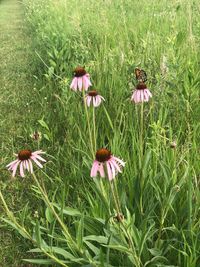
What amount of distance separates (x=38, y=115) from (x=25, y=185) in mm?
1094

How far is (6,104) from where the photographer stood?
4207 millimetres

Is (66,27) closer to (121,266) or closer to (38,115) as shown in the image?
(38,115)

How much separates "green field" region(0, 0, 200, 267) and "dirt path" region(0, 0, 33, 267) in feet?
0.03

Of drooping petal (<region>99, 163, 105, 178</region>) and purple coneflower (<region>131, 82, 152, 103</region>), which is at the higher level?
purple coneflower (<region>131, 82, 152, 103</region>)

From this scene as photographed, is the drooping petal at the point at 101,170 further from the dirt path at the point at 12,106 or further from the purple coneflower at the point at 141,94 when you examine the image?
the dirt path at the point at 12,106

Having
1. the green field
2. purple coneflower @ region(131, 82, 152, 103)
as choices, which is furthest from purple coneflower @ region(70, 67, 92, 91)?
purple coneflower @ region(131, 82, 152, 103)

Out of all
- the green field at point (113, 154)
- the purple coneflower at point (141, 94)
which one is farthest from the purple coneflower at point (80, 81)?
the purple coneflower at point (141, 94)

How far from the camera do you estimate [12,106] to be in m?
4.12

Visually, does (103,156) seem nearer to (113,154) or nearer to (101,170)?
(101,170)

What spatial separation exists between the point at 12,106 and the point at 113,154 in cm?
218

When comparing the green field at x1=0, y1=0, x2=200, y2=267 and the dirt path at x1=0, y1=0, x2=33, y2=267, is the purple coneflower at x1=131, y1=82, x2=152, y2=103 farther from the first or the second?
the dirt path at x1=0, y1=0, x2=33, y2=267

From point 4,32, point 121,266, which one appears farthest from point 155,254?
point 4,32

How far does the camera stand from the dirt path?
2248 millimetres

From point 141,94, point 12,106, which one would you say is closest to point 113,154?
point 141,94
